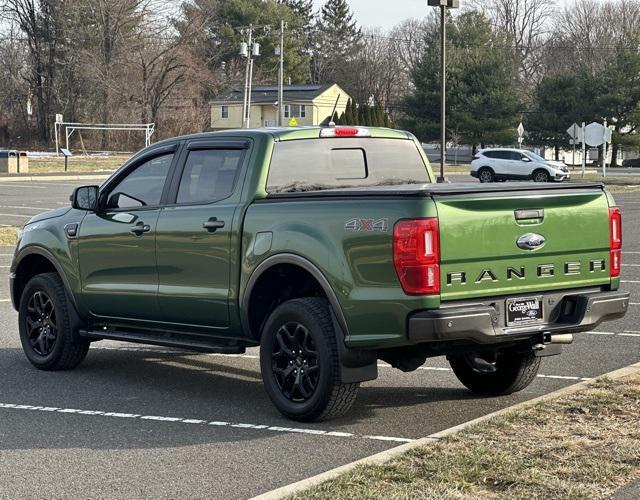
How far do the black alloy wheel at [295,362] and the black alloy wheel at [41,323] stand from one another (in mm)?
2567

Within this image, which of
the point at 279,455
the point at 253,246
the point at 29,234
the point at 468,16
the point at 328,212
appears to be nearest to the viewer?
the point at 279,455

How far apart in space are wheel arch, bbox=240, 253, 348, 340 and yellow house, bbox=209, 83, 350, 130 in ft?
302

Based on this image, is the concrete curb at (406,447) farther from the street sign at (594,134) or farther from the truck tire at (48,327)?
the street sign at (594,134)

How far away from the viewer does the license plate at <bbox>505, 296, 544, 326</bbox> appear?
6922 mm

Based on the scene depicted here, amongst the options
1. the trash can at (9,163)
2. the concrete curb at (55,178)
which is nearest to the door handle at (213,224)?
the concrete curb at (55,178)

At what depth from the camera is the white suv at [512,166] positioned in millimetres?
51594

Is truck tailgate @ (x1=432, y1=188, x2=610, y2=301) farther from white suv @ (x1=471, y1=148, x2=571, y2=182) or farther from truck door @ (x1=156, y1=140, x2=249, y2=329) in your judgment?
white suv @ (x1=471, y1=148, x2=571, y2=182)

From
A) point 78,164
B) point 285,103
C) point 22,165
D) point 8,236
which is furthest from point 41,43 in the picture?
point 8,236

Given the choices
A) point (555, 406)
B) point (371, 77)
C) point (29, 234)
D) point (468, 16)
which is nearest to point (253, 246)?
point (555, 406)

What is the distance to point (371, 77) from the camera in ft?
404

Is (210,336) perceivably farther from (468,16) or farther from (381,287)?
(468,16)

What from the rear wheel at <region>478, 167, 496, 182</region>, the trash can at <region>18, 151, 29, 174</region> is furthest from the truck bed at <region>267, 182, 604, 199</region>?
the trash can at <region>18, 151, 29, 174</region>

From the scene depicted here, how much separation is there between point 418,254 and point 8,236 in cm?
1650

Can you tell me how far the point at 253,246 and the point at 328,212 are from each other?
76cm
